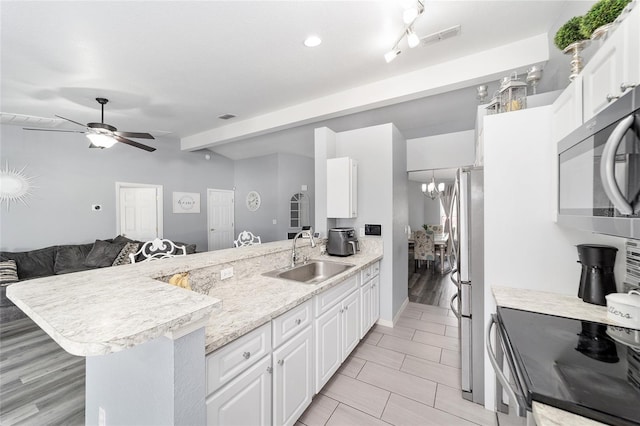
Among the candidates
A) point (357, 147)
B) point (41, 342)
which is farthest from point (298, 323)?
point (41, 342)

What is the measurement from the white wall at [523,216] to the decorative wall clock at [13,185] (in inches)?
250

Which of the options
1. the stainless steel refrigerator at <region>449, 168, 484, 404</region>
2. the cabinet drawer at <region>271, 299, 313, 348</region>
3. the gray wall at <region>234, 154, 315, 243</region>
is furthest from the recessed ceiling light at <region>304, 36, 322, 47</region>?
A: the gray wall at <region>234, 154, 315, 243</region>

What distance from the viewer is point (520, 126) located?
5.31 ft

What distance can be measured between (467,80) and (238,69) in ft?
7.92

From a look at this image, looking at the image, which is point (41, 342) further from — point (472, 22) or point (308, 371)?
point (472, 22)

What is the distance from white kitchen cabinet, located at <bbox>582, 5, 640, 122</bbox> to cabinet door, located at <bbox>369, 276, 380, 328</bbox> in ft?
7.48

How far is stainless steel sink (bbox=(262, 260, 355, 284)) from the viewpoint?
227 cm

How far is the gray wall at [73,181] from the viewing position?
13.2 feet

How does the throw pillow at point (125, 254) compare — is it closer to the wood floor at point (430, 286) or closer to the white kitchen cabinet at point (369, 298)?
the white kitchen cabinet at point (369, 298)

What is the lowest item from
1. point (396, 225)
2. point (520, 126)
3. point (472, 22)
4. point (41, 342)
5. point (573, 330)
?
point (41, 342)

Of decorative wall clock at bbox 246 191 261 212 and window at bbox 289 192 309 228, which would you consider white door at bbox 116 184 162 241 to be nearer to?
decorative wall clock at bbox 246 191 261 212

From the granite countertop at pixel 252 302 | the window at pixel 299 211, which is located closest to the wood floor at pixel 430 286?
the granite countertop at pixel 252 302

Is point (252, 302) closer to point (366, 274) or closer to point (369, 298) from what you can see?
point (366, 274)

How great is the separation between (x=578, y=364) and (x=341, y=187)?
2.44 metres
